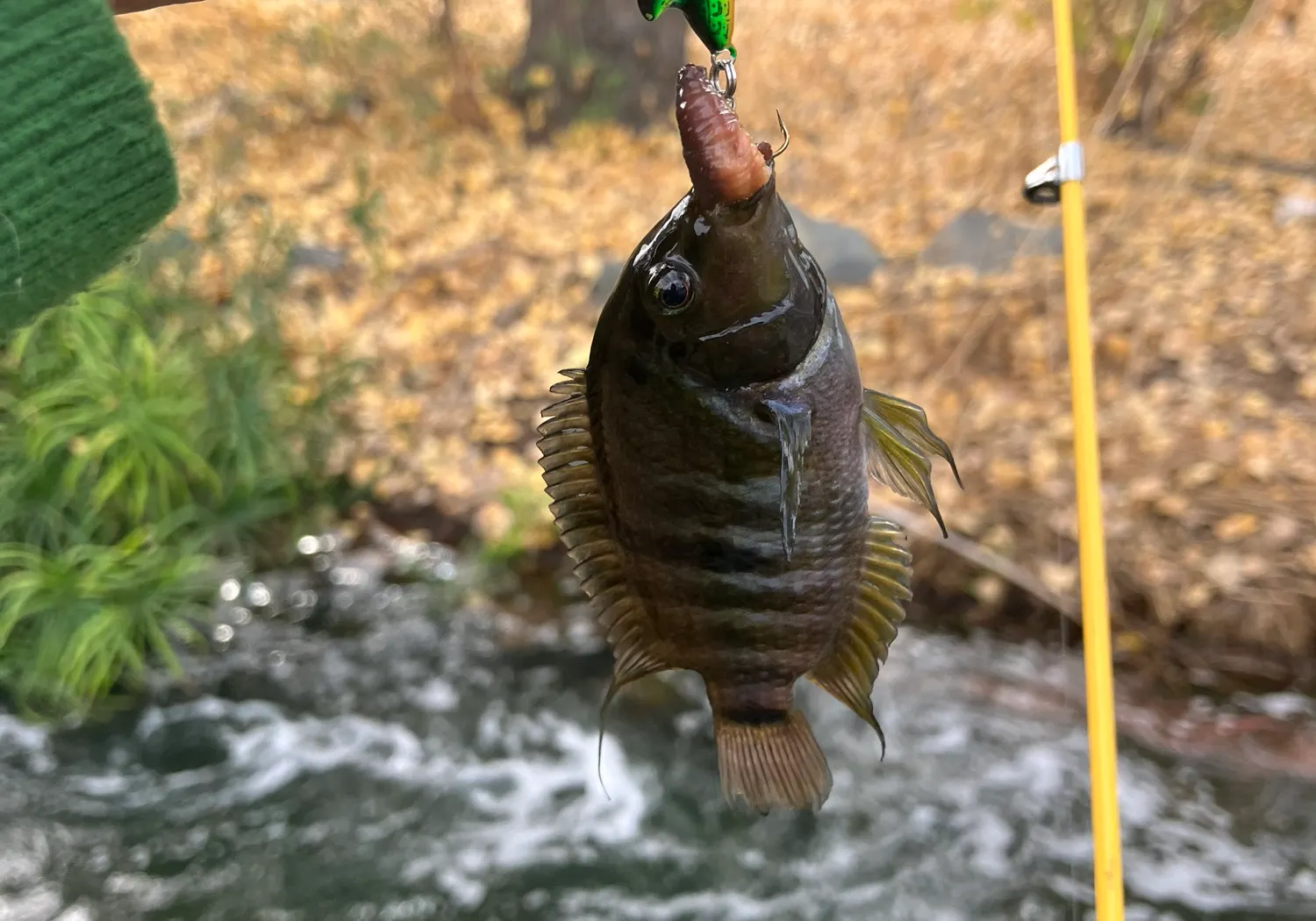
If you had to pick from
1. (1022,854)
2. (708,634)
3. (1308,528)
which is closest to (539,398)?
(1022,854)

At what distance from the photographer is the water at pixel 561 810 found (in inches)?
143

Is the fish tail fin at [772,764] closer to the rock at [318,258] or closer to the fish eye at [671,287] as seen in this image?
the fish eye at [671,287]

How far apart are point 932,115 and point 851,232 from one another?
1.85 metres

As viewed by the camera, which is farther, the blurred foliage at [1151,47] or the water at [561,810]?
the blurred foliage at [1151,47]

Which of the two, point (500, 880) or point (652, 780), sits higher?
point (652, 780)

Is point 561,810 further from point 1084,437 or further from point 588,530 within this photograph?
point 588,530

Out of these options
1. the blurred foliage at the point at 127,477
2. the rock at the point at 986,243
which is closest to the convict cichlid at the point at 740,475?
the blurred foliage at the point at 127,477

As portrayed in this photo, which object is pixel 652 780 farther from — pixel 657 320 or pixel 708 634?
pixel 657 320

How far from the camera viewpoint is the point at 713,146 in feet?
3.25

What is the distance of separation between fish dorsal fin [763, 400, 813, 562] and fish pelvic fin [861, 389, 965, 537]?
18 centimetres

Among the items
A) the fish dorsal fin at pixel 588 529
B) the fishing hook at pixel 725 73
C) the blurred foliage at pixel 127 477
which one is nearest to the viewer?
the fishing hook at pixel 725 73

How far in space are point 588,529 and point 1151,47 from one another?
20.5 ft

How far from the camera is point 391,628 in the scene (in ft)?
15.4

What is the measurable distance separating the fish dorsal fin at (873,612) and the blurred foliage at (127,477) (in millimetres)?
3616
